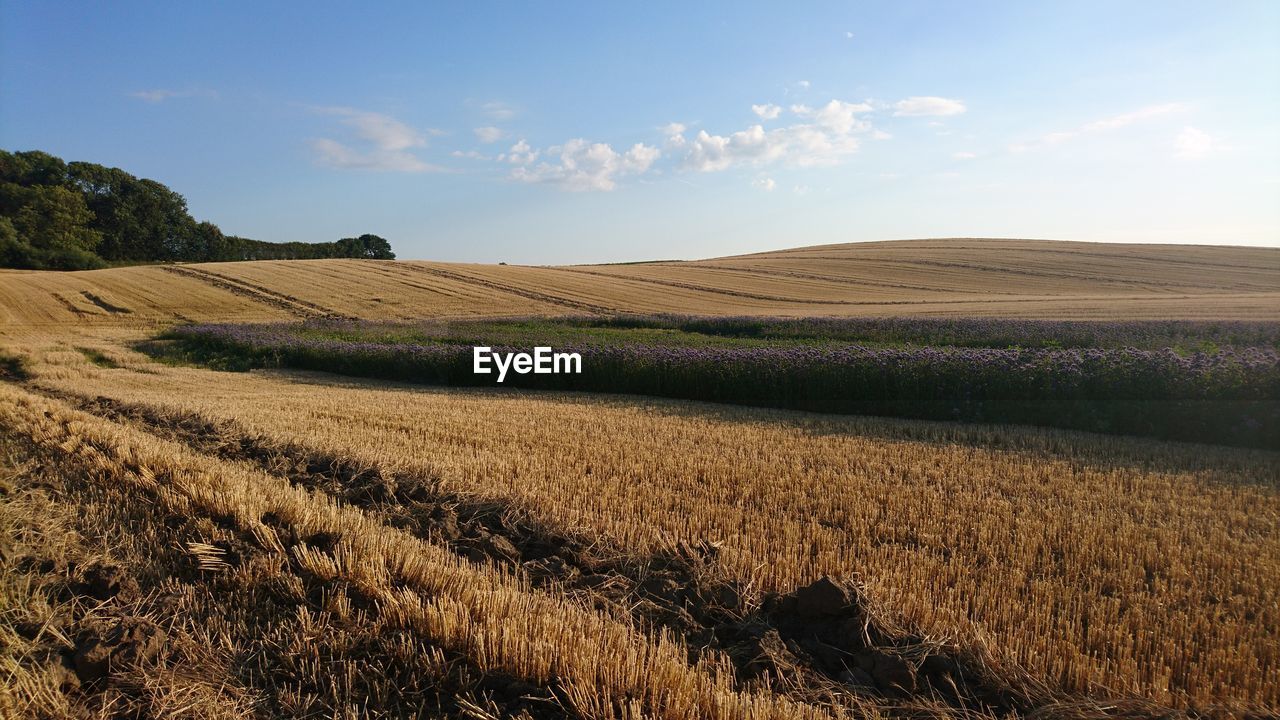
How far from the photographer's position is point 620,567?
15.7 feet

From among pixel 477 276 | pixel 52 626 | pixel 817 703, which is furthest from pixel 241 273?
pixel 817 703

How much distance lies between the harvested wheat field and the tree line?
57119mm

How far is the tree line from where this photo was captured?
177ft

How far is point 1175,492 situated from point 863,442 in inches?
131

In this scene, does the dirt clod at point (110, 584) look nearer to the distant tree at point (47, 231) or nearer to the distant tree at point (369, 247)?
the distant tree at point (47, 231)

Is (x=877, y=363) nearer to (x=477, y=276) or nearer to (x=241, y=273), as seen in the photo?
(x=477, y=276)

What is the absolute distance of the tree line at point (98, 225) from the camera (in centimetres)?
5388

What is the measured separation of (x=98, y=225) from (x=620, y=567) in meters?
83.6

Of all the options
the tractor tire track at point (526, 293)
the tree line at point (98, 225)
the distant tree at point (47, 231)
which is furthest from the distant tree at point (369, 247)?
the tractor tire track at point (526, 293)

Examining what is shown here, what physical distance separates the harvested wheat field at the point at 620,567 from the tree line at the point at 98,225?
57.1m

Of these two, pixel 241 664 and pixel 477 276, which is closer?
pixel 241 664

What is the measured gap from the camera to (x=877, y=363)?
12609mm

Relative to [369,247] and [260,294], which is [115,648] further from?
[369,247]

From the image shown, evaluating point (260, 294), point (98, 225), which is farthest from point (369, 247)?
point (260, 294)
